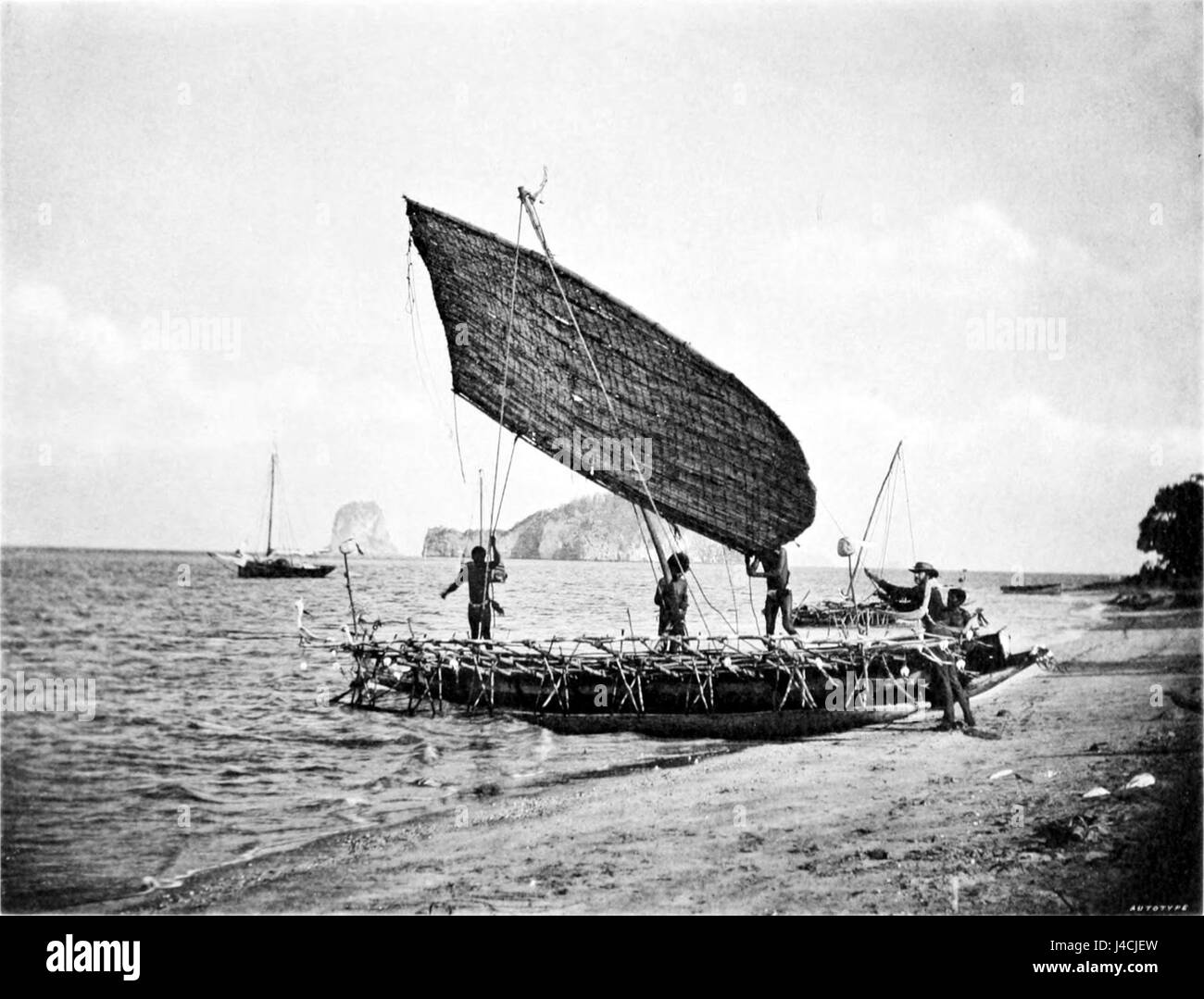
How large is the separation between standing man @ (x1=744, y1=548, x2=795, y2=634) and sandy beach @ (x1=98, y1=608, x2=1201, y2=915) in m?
2.56

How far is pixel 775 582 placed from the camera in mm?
12750

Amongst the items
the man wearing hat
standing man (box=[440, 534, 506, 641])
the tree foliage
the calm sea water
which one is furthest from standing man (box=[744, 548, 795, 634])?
the tree foliage

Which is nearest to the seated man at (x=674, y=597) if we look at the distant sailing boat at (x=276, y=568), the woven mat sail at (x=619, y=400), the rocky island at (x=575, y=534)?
the woven mat sail at (x=619, y=400)

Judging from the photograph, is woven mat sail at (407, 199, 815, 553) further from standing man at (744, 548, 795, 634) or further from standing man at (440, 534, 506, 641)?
standing man at (440, 534, 506, 641)

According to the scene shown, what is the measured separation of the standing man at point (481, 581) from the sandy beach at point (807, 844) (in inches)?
108

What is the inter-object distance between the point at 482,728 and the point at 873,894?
7042 mm

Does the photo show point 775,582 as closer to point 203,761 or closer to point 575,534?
point 203,761

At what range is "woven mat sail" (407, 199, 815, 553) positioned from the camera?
11.8 meters

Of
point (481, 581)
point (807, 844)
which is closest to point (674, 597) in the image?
point (481, 581)

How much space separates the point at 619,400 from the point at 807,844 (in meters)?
6.73

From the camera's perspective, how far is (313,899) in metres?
7.10

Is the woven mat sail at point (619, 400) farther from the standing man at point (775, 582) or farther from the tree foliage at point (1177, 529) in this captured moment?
the tree foliage at point (1177, 529)
